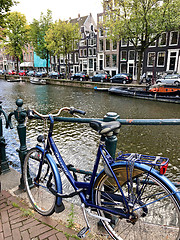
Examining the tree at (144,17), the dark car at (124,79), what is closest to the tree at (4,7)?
the tree at (144,17)

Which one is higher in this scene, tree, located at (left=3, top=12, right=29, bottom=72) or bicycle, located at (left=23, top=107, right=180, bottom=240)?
tree, located at (left=3, top=12, right=29, bottom=72)

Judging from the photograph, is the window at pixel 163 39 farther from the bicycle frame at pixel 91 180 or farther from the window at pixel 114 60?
the bicycle frame at pixel 91 180

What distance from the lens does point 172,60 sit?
27031mm

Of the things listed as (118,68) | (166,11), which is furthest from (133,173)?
(118,68)

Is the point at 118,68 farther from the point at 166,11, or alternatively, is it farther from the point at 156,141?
the point at 156,141

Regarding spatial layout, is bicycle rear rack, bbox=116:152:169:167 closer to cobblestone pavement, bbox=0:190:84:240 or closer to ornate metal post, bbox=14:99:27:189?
cobblestone pavement, bbox=0:190:84:240

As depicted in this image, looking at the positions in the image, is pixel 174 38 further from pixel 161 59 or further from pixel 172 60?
pixel 161 59

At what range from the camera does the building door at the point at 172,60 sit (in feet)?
87.5

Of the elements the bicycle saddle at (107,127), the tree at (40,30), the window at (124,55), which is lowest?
the bicycle saddle at (107,127)

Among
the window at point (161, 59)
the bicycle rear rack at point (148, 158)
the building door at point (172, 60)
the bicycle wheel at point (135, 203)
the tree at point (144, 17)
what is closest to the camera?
the bicycle rear rack at point (148, 158)

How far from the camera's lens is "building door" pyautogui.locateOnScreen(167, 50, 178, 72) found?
87.5 ft

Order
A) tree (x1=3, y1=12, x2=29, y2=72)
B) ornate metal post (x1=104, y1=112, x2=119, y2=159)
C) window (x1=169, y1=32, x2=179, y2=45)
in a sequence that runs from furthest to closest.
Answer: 1. tree (x1=3, y1=12, x2=29, y2=72)
2. window (x1=169, y1=32, x2=179, y2=45)
3. ornate metal post (x1=104, y1=112, x2=119, y2=159)

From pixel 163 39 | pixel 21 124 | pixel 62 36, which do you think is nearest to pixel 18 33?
pixel 62 36

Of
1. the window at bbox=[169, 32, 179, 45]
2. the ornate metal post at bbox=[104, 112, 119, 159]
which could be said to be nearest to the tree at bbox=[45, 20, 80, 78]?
the window at bbox=[169, 32, 179, 45]
